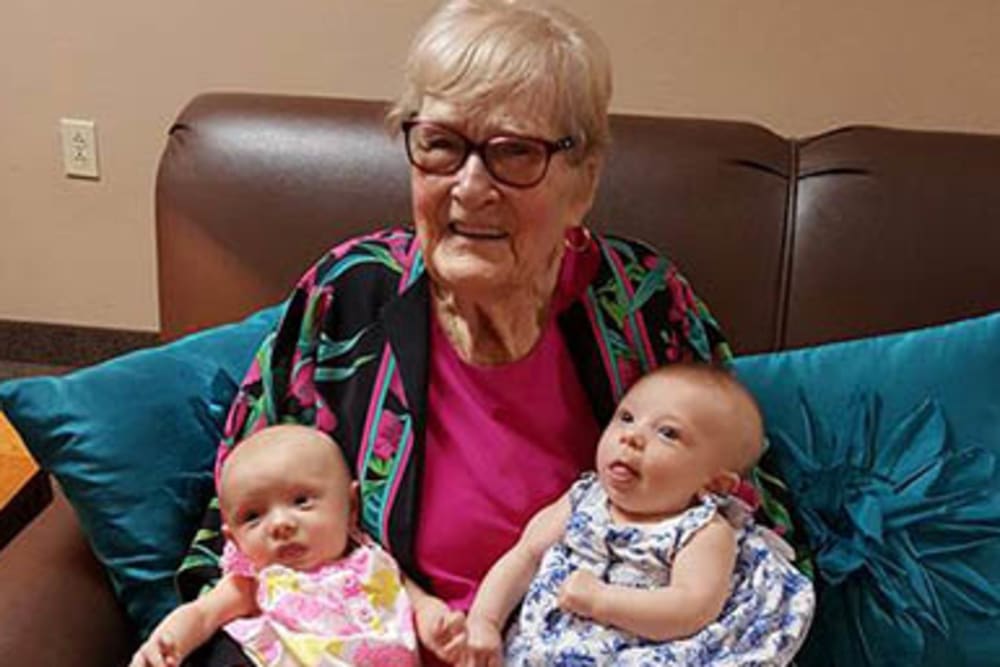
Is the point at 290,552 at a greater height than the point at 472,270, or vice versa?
the point at 472,270

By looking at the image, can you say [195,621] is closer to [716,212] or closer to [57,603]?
[57,603]

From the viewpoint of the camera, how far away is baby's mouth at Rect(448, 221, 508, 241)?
4.53 ft

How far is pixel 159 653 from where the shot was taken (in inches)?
51.5

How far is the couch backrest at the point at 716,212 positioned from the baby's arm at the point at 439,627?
517 mm

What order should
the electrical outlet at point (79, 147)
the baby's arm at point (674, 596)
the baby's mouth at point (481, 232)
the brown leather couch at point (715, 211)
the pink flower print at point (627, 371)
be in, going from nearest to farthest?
the baby's arm at point (674, 596) < the baby's mouth at point (481, 232) < the pink flower print at point (627, 371) < the brown leather couch at point (715, 211) < the electrical outlet at point (79, 147)

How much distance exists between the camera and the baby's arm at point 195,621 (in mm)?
1309

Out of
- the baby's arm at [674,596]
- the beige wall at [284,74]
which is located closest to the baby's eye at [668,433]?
the baby's arm at [674,596]

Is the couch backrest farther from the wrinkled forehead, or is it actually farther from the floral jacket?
the wrinkled forehead

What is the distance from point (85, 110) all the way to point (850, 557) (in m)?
1.82

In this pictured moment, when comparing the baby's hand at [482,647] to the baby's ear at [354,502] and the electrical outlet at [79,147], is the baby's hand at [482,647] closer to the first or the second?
the baby's ear at [354,502]

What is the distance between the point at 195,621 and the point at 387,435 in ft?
0.99

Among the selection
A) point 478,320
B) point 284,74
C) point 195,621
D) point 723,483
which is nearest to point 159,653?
point 195,621

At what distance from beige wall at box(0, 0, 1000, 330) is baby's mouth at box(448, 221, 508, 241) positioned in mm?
987

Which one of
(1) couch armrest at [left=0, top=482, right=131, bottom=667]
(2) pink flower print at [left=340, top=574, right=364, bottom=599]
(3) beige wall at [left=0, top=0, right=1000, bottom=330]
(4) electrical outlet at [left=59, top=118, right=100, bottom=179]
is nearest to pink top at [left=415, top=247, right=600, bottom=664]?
(2) pink flower print at [left=340, top=574, right=364, bottom=599]
